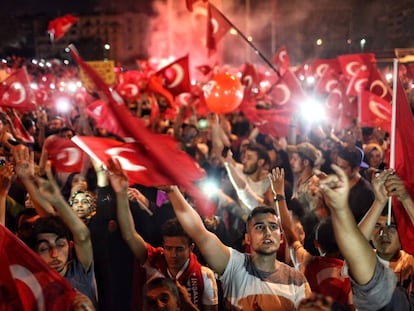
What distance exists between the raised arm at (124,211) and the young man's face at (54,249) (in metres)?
0.35

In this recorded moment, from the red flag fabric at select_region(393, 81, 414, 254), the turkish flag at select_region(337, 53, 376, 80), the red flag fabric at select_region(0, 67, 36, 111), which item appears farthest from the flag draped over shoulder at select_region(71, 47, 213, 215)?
the turkish flag at select_region(337, 53, 376, 80)

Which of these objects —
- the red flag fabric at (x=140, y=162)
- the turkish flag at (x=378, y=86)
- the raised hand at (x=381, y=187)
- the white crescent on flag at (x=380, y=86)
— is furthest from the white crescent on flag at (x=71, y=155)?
the white crescent on flag at (x=380, y=86)

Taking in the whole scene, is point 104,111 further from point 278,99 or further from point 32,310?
point 32,310

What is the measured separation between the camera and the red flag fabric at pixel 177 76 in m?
10.7

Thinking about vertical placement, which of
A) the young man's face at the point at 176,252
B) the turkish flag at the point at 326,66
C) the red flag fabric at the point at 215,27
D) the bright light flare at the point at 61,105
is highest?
the red flag fabric at the point at 215,27

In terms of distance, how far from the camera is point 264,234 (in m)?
3.26

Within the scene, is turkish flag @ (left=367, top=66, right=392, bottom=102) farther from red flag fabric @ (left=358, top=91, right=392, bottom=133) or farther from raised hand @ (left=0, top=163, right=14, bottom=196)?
raised hand @ (left=0, top=163, right=14, bottom=196)

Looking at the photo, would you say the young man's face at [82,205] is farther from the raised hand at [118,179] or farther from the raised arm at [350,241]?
the raised arm at [350,241]

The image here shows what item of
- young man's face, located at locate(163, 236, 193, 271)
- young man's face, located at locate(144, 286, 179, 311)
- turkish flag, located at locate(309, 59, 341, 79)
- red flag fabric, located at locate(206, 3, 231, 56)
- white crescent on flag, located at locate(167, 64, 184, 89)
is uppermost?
red flag fabric, located at locate(206, 3, 231, 56)

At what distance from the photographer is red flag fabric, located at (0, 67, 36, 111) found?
8.81 meters

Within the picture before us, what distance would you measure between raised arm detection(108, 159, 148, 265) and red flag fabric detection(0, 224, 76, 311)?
594mm

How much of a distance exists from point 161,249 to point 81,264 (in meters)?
0.60

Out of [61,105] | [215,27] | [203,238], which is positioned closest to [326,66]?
[215,27]

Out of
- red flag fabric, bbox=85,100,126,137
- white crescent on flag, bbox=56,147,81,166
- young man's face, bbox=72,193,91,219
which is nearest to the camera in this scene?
young man's face, bbox=72,193,91,219
